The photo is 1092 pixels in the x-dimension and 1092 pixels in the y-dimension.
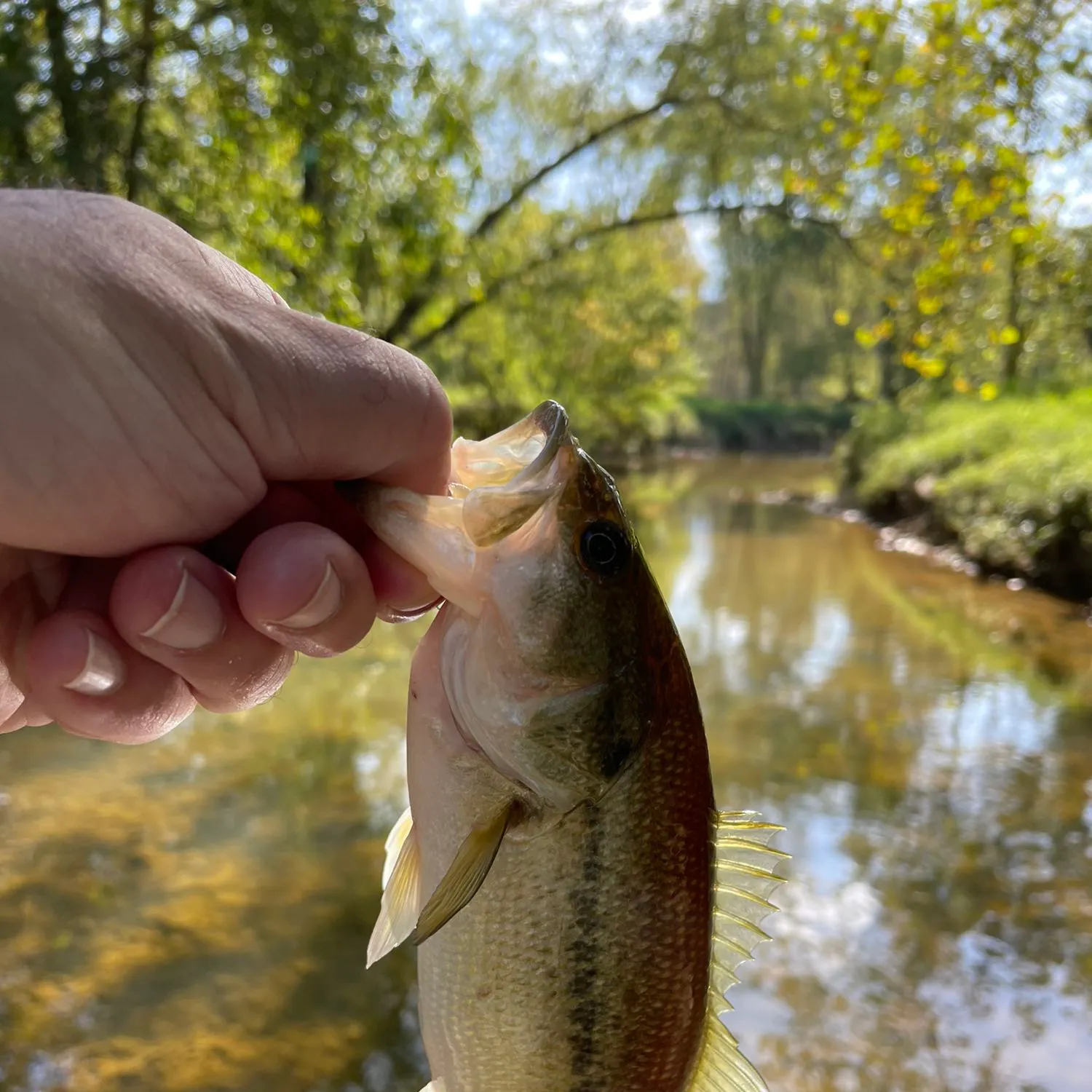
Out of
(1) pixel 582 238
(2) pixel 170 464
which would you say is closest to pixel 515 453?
(2) pixel 170 464

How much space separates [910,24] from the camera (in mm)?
7859

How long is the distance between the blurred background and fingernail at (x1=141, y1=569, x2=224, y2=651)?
10.1 ft

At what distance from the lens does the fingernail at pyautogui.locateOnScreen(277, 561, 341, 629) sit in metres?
1.44

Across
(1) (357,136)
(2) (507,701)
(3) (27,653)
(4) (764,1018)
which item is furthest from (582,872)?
(1) (357,136)

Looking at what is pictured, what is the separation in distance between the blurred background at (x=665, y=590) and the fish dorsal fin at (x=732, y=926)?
2747 mm

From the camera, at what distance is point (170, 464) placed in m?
1.35

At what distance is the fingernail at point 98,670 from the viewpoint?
4.82 ft

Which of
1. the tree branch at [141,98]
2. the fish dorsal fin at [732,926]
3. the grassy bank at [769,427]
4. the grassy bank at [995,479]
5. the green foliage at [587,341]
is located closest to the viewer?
the fish dorsal fin at [732,926]

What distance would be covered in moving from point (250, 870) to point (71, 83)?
16.1 ft

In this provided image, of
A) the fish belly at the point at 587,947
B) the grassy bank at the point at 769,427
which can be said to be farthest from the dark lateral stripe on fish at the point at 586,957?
the grassy bank at the point at 769,427

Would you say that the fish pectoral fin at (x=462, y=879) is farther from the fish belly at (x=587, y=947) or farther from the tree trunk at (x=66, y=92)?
the tree trunk at (x=66, y=92)

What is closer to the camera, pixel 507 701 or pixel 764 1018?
pixel 507 701

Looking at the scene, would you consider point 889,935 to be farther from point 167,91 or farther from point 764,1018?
point 167,91

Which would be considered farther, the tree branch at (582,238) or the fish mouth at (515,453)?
the tree branch at (582,238)
